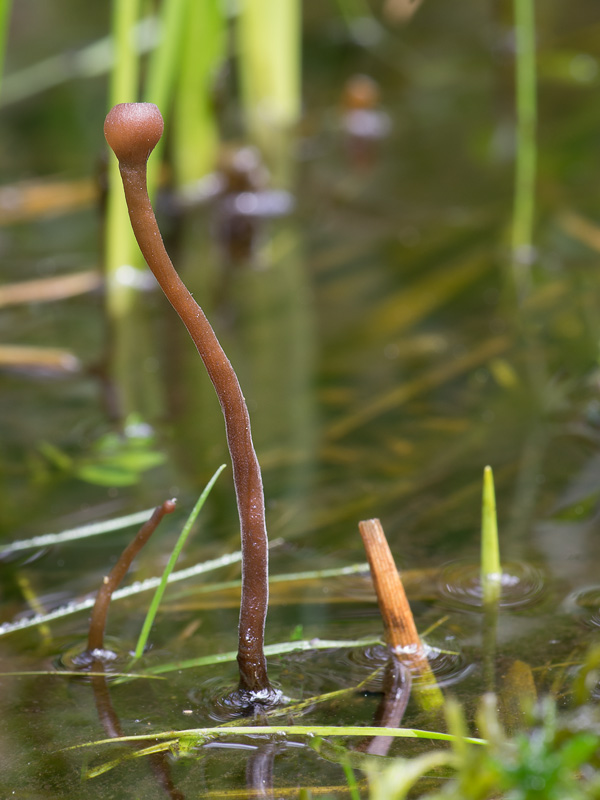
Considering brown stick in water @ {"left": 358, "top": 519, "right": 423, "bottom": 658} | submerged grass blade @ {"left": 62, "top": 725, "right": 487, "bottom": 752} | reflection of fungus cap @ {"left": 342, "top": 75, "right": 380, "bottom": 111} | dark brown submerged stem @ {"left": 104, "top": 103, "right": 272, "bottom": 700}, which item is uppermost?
reflection of fungus cap @ {"left": 342, "top": 75, "right": 380, "bottom": 111}

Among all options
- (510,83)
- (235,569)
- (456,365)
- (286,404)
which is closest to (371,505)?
(235,569)

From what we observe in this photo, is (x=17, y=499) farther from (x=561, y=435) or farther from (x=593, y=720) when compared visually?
(x=593, y=720)

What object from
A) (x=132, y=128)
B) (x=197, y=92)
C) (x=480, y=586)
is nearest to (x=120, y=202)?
(x=197, y=92)

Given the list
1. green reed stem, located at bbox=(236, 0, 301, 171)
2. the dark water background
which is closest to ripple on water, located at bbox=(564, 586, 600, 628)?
the dark water background

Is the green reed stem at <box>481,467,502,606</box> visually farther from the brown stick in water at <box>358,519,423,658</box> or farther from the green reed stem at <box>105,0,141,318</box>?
the green reed stem at <box>105,0,141,318</box>

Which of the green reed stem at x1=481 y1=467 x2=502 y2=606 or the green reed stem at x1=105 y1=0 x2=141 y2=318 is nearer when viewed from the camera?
the green reed stem at x1=481 y1=467 x2=502 y2=606

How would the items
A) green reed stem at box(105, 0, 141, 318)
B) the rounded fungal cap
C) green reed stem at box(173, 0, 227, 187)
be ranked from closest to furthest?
1. the rounded fungal cap
2. green reed stem at box(105, 0, 141, 318)
3. green reed stem at box(173, 0, 227, 187)

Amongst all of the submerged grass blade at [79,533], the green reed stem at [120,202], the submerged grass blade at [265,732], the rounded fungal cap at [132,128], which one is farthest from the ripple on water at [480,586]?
the green reed stem at [120,202]

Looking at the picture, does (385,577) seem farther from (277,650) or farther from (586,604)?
(586,604)
